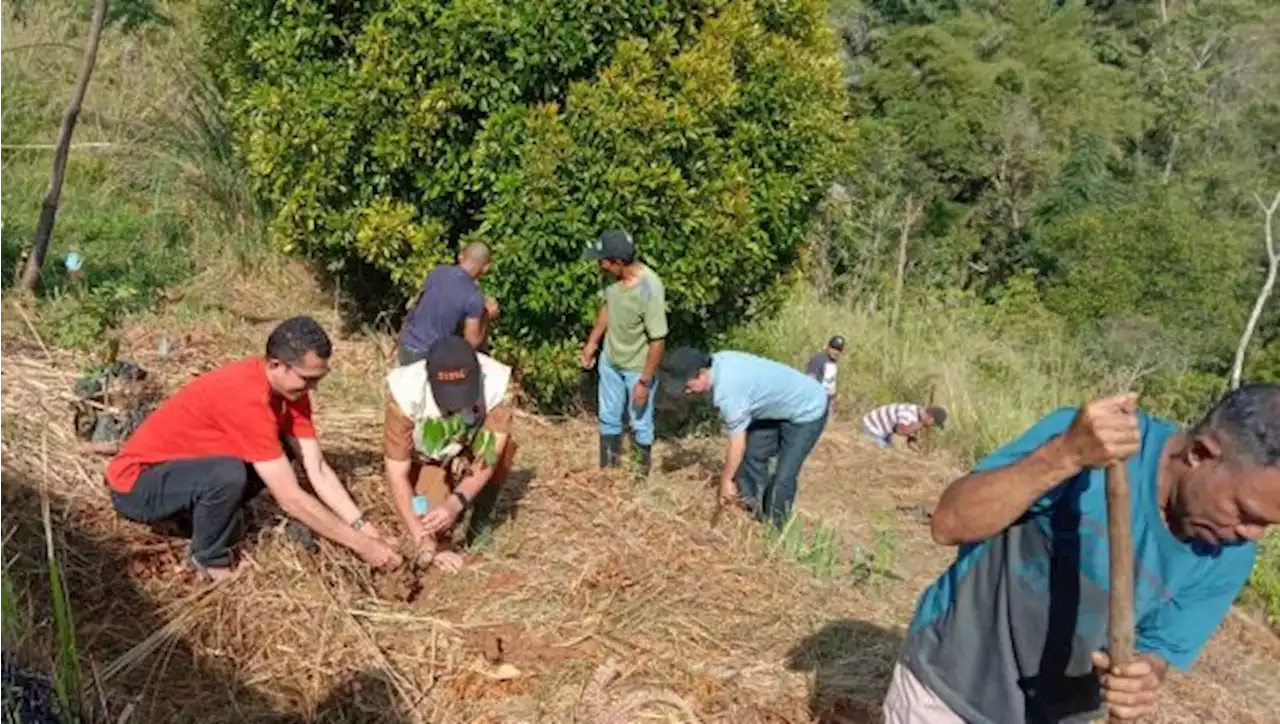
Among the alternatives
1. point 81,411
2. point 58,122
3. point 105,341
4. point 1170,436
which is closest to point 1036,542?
point 1170,436

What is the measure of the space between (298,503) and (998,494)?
2.71 meters

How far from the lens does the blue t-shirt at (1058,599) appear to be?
243 centimetres

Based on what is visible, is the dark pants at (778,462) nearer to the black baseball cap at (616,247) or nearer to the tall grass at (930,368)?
the black baseball cap at (616,247)

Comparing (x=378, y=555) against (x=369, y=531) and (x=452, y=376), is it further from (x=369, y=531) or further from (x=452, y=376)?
(x=452, y=376)

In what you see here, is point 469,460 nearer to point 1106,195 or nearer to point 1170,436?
point 1170,436

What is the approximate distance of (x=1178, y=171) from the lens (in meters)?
32.2

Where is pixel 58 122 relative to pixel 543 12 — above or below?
below

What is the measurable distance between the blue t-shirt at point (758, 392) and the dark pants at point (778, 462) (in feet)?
0.36

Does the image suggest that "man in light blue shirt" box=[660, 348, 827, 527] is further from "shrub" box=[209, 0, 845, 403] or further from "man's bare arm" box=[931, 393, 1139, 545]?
"man's bare arm" box=[931, 393, 1139, 545]

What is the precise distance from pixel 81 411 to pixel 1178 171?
32.7 m

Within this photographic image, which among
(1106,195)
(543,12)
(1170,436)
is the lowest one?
(1106,195)

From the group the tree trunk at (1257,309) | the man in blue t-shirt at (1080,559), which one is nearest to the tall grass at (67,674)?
the man in blue t-shirt at (1080,559)

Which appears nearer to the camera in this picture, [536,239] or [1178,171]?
[536,239]

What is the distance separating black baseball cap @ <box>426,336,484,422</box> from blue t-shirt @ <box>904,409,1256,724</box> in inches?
84.8
